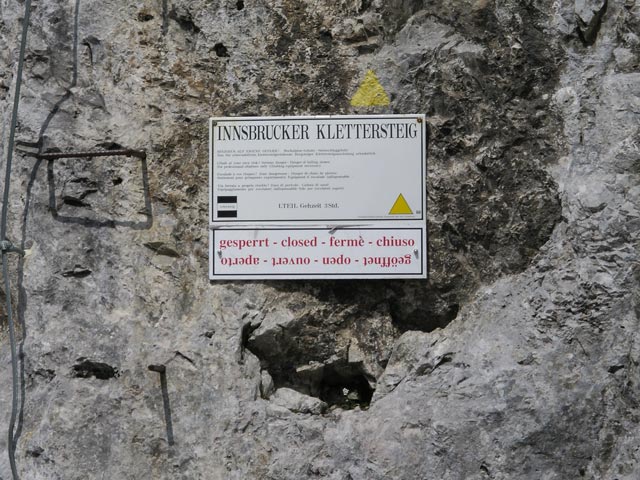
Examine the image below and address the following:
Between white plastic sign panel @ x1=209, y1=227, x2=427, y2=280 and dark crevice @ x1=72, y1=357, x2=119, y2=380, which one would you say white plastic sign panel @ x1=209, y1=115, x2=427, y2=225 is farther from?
dark crevice @ x1=72, y1=357, x2=119, y2=380

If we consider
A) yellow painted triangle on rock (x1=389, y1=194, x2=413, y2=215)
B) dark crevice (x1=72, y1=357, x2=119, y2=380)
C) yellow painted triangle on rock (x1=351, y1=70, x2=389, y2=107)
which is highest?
yellow painted triangle on rock (x1=351, y1=70, x2=389, y2=107)

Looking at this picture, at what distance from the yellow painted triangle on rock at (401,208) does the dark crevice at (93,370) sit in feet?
3.81

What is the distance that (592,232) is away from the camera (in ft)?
9.16

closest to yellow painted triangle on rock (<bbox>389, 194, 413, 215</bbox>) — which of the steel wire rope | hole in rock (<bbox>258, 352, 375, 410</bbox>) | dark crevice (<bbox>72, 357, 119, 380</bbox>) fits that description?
hole in rock (<bbox>258, 352, 375, 410</bbox>)

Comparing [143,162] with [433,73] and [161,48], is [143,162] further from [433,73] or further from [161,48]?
[433,73]

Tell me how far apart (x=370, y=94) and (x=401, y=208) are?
0.46 m

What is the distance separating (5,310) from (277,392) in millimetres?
1079

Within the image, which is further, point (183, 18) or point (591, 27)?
point (183, 18)

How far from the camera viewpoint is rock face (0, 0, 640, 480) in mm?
2701

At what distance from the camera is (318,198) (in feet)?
9.70

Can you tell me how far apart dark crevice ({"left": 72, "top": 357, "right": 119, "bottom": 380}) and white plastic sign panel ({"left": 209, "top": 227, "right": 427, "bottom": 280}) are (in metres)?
0.49

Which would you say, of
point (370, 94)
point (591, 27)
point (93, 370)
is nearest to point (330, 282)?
point (370, 94)

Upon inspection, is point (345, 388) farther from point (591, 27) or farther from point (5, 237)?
point (591, 27)

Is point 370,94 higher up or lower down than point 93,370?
higher up
